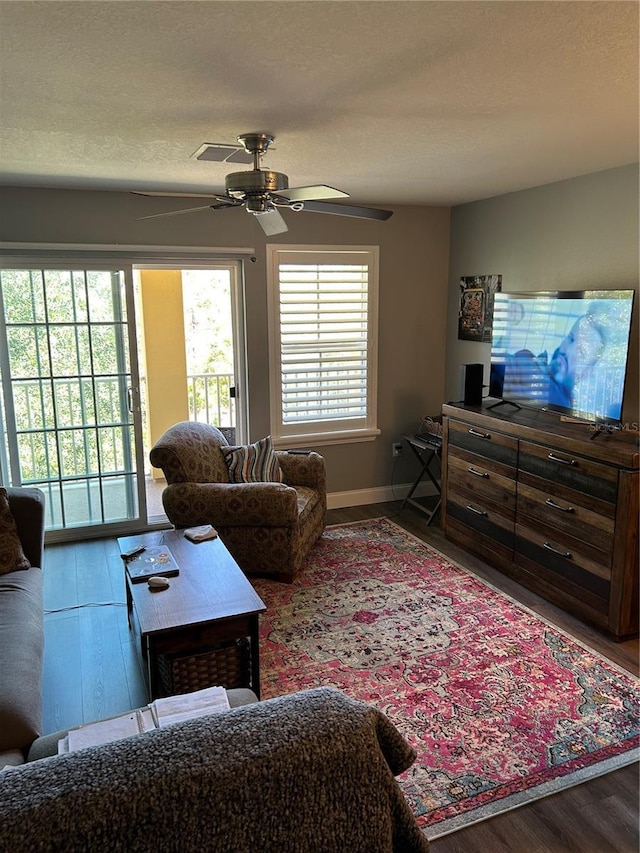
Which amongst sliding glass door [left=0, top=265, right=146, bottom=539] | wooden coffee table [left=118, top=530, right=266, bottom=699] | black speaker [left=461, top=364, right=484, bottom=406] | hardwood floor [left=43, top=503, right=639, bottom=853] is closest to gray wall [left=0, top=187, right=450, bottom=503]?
sliding glass door [left=0, top=265, right=146, bottom=539]

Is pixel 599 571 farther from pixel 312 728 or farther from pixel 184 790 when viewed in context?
pixel 184 790

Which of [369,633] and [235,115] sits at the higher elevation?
[235,115]

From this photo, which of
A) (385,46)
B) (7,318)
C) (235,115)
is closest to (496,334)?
(235,115)

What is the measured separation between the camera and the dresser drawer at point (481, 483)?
388cm

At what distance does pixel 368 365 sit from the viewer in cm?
525

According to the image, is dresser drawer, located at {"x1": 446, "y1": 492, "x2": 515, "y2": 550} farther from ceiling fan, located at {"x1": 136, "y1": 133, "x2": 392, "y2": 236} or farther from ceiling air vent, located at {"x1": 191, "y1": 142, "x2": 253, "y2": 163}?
ceiling air vent, located at {"x1": 191, "y1": 142, "x2": 253, "y2": 163}

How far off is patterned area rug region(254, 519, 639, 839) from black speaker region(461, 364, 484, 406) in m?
1.20

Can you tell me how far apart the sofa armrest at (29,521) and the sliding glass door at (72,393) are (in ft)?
4.77

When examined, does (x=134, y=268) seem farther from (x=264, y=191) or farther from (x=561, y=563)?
(x=561, y=563)

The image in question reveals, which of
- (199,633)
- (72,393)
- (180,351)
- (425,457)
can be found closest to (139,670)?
(199,633)

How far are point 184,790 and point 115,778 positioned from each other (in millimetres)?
118

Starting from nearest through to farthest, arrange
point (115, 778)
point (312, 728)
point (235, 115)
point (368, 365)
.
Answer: point (115, 778), point (312, 728), point (235, 115), point (368, 365)

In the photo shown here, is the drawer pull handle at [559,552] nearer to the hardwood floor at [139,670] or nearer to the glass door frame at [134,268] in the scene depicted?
the hardwood floor at [139,670]

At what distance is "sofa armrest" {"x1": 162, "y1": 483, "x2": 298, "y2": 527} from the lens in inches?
150
